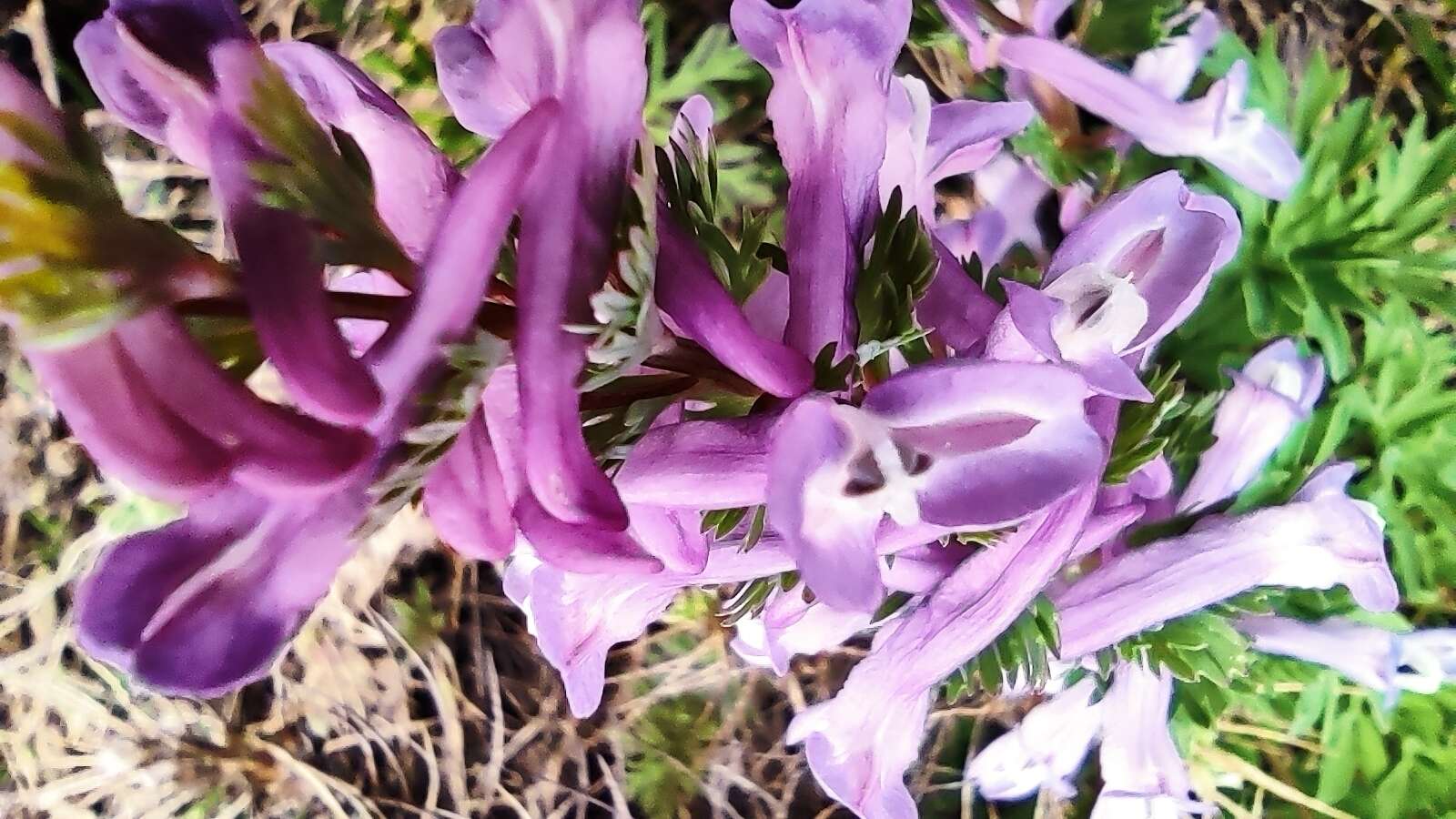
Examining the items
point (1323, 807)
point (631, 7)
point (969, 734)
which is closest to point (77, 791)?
point (969, 734)

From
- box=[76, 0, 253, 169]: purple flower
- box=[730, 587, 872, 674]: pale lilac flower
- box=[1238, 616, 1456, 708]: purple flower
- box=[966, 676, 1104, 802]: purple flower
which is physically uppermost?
box=[76, 0, 253, 169]: purple flower

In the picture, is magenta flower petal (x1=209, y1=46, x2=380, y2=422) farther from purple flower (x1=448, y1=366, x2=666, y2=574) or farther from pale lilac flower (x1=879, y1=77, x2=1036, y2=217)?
pale lilac flower (x1=879, y1=77, x2=1036, y2=217)

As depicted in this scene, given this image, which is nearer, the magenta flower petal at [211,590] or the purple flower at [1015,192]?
the magenta flower petal at [211,590]

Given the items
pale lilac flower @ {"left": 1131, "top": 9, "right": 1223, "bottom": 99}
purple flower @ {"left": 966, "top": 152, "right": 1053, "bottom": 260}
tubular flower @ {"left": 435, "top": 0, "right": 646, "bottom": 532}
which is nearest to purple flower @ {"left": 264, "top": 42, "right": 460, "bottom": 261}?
tubular flower @ {"left": 435, "top": 0, "right": 646, "bottom": 532}

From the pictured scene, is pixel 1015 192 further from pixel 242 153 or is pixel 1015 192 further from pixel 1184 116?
pixel 242 153

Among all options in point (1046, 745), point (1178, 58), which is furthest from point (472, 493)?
point (1178, 58)

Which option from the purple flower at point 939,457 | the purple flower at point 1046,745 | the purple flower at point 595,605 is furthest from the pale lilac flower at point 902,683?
the purple flower at point 1046,745

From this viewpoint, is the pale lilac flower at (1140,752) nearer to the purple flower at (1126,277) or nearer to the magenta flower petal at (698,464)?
the purple flower at (1126,277)
